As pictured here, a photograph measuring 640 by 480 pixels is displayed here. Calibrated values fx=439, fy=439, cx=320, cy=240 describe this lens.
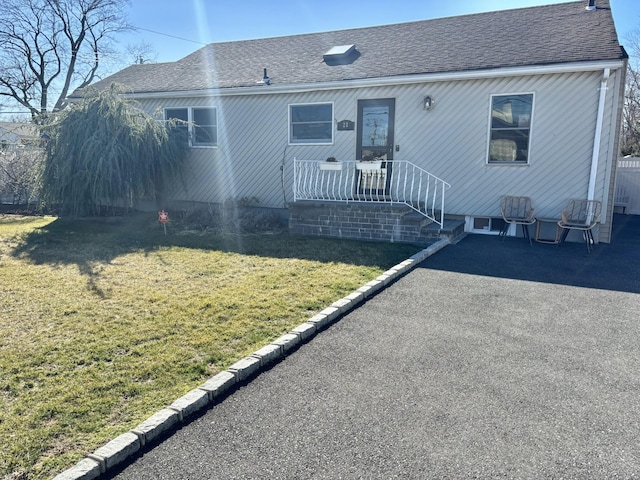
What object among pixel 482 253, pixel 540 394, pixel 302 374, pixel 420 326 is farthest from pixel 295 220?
pixel 540 394

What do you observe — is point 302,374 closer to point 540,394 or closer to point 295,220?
point 540,394

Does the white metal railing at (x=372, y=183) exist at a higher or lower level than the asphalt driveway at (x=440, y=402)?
higher

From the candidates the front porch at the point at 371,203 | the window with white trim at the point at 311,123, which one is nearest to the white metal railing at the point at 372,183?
the front porch at the point at 371,203

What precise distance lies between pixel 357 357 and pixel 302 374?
475 mm

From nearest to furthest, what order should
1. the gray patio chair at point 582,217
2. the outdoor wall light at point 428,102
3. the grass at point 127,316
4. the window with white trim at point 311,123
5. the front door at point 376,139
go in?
the grass at point 127,316, the gray patio chair at point 582,217, the outdoor wall light at point 428,102, the front door at point 376,139, the window with white trim at point 311,123

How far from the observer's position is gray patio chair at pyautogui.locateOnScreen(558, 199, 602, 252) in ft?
23.2

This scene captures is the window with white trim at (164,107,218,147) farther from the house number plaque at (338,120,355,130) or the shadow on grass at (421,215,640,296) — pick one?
the shadow on grass at (421,215,640,296)

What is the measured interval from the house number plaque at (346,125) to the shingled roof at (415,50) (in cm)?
85

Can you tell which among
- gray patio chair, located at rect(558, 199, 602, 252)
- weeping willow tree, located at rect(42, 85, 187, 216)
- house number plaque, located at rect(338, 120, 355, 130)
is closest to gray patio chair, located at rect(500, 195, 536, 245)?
gray patio chair, located at rect(558, 199, 602, 252)

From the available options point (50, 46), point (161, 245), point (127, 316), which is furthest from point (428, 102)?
point (50, 46)

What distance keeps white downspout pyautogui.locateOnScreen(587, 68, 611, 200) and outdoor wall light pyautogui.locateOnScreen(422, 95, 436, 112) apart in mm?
2681

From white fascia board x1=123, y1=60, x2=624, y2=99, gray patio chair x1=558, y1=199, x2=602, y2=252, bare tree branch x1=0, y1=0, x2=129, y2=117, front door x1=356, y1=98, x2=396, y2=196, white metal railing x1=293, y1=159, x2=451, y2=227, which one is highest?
bare tree branch x1=0, y1=0, x2=129, y2=117

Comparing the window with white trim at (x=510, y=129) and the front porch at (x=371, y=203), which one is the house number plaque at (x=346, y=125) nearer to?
the front porch at (x=371, y=203)

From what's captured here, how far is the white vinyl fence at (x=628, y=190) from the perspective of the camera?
1242 centimetres
